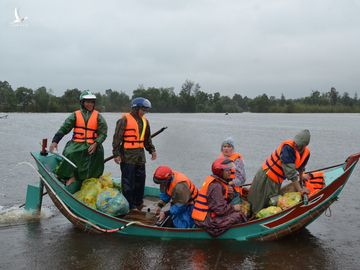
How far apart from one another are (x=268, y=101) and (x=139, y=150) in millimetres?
107177

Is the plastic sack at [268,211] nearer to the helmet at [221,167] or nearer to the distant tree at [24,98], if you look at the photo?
the helmet at [221,167]

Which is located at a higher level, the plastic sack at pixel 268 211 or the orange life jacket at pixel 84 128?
the orange life jacket at pixel 84 128

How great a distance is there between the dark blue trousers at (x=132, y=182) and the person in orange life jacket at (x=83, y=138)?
0.65 metres

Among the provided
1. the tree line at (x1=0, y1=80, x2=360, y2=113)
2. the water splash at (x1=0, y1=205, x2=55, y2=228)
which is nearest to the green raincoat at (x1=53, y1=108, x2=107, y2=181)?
the water splash at (x1=0, y1=205, x2=55, y2=228)

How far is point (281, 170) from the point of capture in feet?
24.1

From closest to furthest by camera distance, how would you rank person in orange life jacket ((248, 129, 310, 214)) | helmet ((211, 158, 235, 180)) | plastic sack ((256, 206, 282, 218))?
helmet ((211, 158, 235, 180)) < person in orange life jacket ((248, 129, 310, 214)) < plastic sack ((256, 206, 282, 218))

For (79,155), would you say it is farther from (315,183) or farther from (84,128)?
(315,183)

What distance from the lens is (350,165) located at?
7.13m

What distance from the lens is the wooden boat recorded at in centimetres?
708

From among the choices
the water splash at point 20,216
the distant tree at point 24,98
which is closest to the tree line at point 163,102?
the distant tree at point 24,98

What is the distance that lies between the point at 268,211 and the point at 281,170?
0.69 meters

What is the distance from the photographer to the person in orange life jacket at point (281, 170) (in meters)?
7.07

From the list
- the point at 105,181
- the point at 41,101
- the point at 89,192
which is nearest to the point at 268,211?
the point at 105,181

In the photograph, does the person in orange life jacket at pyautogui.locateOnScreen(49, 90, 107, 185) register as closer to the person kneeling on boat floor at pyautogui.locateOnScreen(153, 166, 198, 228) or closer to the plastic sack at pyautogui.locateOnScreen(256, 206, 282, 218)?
the person kneeling on boat floor at pyautogui.locateOnScreen(153, 166, 198, 228)
